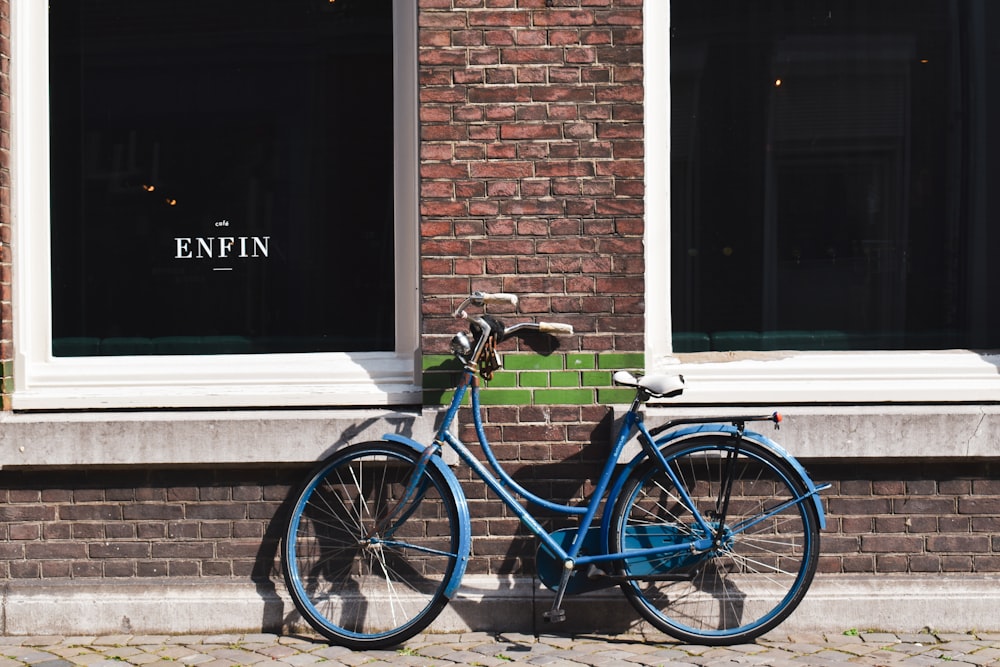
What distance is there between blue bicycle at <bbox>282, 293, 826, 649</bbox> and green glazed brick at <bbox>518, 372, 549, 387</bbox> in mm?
196

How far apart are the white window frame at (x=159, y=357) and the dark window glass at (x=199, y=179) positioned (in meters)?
0.10

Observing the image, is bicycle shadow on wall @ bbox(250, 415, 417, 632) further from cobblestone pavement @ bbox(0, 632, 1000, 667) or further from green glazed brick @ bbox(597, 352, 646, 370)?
green glazed brick @ bbox(597, 352, 646, 370)

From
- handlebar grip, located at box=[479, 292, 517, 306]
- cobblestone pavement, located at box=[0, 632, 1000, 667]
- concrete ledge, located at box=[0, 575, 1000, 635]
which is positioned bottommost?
cobblestone pavement, located at box=[0, 632, 1000, 667]

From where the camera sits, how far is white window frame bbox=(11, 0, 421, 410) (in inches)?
213

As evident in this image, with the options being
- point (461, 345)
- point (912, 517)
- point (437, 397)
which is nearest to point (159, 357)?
point (437, 397)

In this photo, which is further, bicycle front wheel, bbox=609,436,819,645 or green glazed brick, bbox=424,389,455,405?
green glazed brick, bbox=424,389,455,405

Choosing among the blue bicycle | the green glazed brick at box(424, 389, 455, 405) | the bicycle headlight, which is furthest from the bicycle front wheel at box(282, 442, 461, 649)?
the bicycle headlight

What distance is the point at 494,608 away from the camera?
5223mm

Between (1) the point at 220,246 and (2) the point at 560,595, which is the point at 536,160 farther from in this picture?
(2) the point at 560,595

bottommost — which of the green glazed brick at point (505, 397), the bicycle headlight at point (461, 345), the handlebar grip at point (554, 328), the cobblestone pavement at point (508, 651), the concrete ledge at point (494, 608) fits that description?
the cobblestone pavement at point (508, 651)

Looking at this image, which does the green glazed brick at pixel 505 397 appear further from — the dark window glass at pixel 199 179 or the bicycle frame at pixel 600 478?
the dark window glass at pixel 199 179

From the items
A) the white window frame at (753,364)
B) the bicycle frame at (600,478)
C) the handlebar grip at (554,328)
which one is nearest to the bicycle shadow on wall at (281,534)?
the bicycle frame at (600,478)

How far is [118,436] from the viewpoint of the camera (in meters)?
5.27

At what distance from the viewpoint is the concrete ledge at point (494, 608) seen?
518 cm
